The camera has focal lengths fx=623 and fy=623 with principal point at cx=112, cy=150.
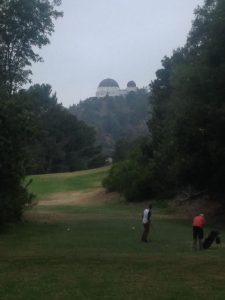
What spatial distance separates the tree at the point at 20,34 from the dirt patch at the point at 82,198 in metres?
26.6

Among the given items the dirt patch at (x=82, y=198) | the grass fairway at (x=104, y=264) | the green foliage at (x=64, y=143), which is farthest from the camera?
the green foliage at (x=64, y=143)

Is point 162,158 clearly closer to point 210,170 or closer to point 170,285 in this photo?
point 210,170

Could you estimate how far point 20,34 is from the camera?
117 ft

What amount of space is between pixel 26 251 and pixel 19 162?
10479 mm

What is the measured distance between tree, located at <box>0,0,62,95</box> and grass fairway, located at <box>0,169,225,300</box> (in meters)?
8.79

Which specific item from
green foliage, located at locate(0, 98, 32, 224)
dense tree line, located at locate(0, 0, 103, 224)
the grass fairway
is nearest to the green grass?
dense tree line, located at locate(0, 0, 103, 224)

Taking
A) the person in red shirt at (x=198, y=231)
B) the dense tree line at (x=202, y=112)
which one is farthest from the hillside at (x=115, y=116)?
the person in red shirt at (x=198, y=231)

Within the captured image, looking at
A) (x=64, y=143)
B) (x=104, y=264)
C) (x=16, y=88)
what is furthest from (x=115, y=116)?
(x=104, y=264)

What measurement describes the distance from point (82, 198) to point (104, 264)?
49381 mm

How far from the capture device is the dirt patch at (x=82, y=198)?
63031 mm

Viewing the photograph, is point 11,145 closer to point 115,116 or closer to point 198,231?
point 198,231

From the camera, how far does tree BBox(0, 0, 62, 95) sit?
34759mm

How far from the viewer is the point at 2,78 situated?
36.1 meters

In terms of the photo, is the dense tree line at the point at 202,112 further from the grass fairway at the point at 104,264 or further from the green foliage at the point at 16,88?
the green foliage at the point at 16,88
